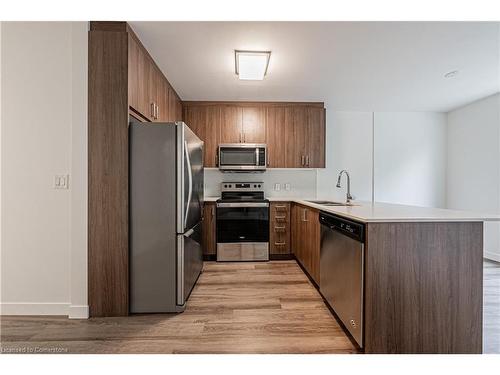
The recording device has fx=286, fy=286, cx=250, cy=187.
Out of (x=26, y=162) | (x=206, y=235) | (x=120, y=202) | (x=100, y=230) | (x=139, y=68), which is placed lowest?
(x=206, y=235)

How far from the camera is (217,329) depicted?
2.17 metres

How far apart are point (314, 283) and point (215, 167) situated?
2.26m

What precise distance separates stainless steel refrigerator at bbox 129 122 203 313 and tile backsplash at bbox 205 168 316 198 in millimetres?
2290

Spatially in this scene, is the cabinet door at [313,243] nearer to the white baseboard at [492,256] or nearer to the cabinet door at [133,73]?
the cabinet door at [133,73]

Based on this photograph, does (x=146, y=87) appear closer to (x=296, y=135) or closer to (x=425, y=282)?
(x=296, y=135)

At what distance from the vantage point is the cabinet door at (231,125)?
14.6 ft

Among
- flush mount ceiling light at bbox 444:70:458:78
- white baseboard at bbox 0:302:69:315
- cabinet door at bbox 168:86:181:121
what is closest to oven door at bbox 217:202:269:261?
cabinet door at bbox 168:86:181:121

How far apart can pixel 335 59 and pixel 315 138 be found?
1.70 metres

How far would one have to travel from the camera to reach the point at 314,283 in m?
3.12

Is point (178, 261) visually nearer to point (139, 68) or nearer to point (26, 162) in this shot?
point (26, 162)

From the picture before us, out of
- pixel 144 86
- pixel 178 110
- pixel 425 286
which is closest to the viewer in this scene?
pixel 425 286

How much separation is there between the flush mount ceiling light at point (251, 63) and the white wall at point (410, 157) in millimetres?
2852

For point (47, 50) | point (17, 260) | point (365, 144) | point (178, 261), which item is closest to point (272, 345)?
point (178, 261)

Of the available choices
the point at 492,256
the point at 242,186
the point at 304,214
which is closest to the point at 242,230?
the point at 242,186
